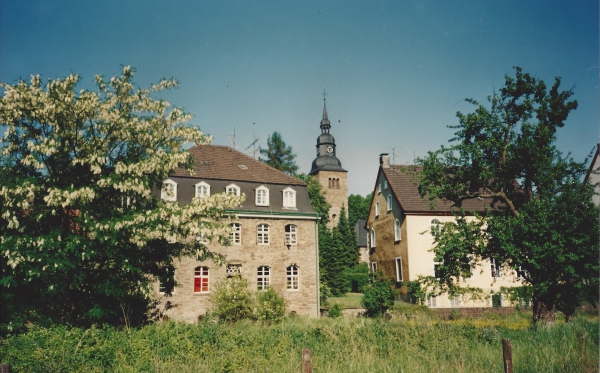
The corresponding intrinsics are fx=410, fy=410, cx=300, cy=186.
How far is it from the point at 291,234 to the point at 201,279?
6388 millimetres

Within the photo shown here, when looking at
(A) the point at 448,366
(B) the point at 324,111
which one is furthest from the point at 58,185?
(B) the point at 324,111

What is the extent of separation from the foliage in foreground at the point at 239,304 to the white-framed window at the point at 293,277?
4843 mm

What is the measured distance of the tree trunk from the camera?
15.0 m

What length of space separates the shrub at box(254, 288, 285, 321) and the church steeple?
3768cm

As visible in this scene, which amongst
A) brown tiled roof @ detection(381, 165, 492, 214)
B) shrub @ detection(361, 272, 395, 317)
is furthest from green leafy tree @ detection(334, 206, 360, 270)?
shrub @ detection(361, 272, 395, 317)

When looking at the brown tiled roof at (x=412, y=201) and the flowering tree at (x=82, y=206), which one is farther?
the brown tiled roof at (x=412, y=201)

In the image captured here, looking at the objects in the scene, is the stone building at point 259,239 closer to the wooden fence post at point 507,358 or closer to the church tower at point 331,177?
the wooden fence post at point 507,358

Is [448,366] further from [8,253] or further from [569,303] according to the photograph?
[8,253]

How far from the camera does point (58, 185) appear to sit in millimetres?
12094

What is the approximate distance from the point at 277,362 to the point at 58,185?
819cm

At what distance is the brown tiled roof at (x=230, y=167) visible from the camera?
2677 cm

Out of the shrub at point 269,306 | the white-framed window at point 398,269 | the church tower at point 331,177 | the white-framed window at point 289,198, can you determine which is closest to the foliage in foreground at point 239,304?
the shrub at point 269,306

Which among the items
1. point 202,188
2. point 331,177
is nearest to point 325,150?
point 331,177

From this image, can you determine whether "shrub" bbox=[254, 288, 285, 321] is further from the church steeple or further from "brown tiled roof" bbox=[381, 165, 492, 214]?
the church steeple
